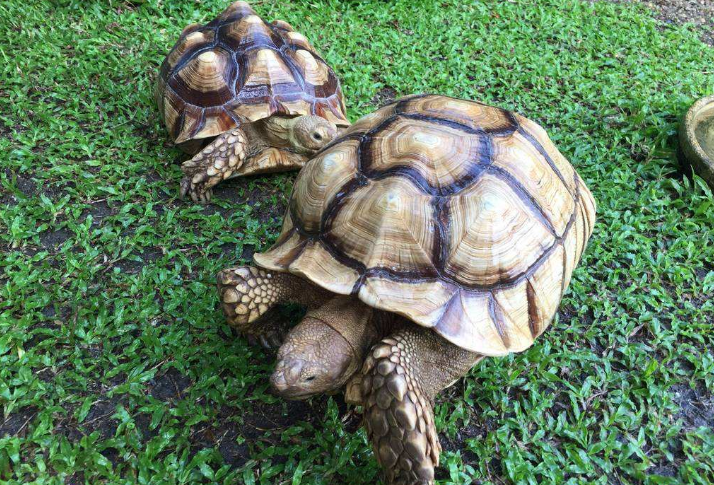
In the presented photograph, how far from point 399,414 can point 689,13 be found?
6.19 m

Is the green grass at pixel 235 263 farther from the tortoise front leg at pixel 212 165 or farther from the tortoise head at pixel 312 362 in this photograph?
the tortoise head at pixel 312 362

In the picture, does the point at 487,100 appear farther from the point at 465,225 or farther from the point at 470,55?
the point at 465,225

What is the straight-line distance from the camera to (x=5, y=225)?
9.31ft

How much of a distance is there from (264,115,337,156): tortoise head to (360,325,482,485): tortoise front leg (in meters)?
1.68

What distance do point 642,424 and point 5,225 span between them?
11.6 ft

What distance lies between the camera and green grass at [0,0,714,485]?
2145 mm

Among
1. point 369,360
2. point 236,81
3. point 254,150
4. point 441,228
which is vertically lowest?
point 369,360

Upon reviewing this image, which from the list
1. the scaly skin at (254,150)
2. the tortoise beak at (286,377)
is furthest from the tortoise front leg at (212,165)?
the tortoise beak at (286,377)

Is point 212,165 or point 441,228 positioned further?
point 212,165

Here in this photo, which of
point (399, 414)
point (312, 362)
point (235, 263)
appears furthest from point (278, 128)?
point (399, 414)

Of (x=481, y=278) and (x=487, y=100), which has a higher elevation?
(x=481, y=278)

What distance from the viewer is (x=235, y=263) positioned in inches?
113

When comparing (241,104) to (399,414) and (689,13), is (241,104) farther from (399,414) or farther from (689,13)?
(689,13)

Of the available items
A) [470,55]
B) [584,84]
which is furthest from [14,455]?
[584,84]
